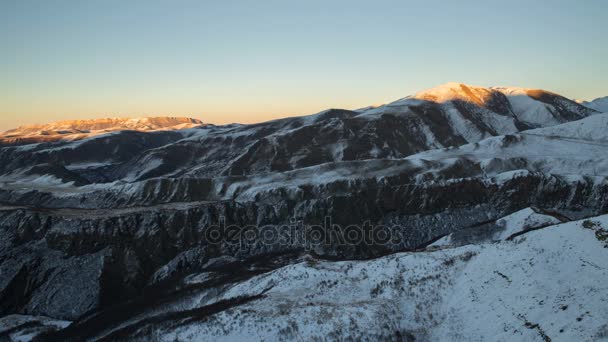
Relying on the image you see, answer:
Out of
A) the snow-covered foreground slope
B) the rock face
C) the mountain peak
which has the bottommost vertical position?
the rock face

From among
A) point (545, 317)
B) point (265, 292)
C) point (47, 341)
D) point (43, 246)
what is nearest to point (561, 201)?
point (545, 317)

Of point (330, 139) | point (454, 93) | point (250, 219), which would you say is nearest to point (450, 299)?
point (250, 219)

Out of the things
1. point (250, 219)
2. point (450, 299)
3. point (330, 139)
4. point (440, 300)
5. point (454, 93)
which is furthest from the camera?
point (454, 93)

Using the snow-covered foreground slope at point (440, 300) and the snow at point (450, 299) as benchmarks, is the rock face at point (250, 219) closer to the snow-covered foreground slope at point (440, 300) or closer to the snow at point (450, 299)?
the snow-covered foreground slope at point (440, 300)

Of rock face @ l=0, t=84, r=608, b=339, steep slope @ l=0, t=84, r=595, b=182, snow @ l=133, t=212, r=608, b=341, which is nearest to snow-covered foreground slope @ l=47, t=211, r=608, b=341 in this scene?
snow @ l=133, t=212, r=608, b=341

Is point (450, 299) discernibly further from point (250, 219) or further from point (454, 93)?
point (454, 93)

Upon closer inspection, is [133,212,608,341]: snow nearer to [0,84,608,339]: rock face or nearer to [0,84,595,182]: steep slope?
[0,84,608,339]: rock face

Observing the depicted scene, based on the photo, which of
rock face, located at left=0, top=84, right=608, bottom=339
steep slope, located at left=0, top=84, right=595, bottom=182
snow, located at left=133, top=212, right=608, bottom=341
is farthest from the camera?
steep slope, located at left=0, top=84, right=595, bottom=182

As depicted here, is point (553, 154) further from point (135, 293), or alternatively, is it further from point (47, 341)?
point (47, 341)
